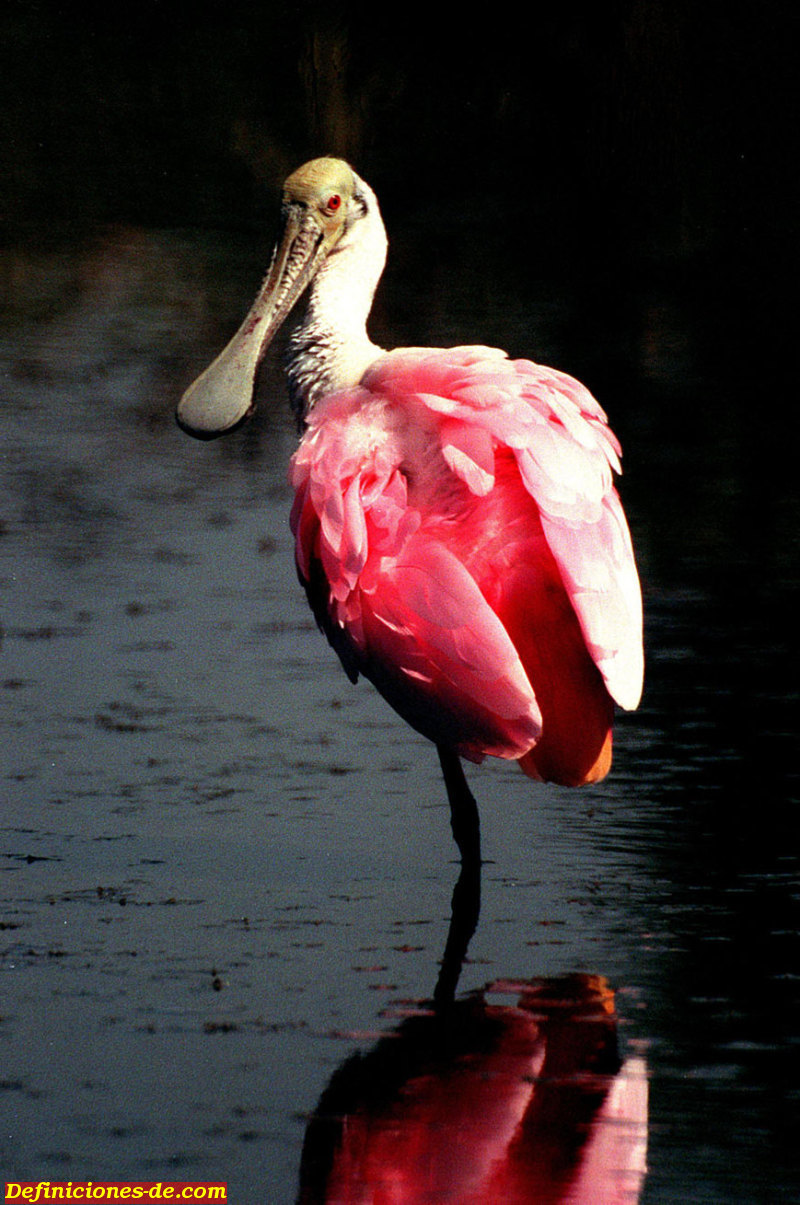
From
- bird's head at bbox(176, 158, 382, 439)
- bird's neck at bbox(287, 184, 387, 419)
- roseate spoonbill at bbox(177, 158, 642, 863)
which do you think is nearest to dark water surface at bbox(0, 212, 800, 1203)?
roseate spoonbill at bbox(177, 158, 642, 863)

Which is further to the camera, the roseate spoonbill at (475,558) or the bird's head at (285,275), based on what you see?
the bird's head at (285,275)

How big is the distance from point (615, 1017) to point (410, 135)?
1886cm

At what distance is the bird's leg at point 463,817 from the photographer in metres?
6.17

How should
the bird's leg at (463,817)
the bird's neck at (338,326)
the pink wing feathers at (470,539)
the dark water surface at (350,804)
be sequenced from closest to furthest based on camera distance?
the dark water surface at (350,804) < the pink wing feathers at (470,539) < the bird's leg at (463,817) < the bird's neck at (338,326)

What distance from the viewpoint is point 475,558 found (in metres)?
5.80

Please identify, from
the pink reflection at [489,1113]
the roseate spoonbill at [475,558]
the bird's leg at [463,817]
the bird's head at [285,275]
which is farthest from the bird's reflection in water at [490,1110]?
the bird's head at [285,275]

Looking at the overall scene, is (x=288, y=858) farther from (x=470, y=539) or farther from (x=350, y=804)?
(x=470, y=539)

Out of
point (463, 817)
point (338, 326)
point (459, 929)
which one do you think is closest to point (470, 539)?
Answer: point (463, 817)

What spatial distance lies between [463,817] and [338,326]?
5.13 feet

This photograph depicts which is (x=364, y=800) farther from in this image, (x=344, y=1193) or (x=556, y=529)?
(x=344, y=1193)

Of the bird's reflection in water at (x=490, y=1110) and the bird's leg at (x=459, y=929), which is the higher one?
the bird's reflection in water at (x=490, y=1110)

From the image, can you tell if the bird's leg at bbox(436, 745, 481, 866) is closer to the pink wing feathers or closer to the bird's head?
the pink wing feathers

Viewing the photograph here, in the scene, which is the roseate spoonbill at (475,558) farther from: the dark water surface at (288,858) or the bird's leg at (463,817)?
the dark water surface at (288,858)

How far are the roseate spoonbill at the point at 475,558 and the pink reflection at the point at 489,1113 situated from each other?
77cm
